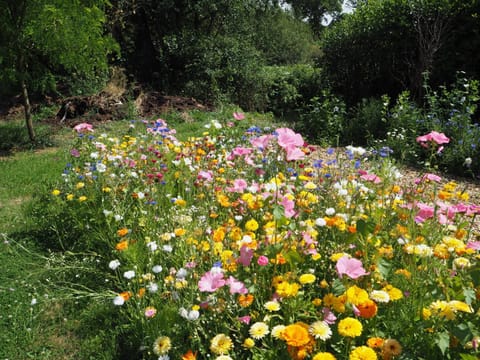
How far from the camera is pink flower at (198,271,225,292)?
1.60 metres

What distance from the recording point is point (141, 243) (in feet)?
8.43

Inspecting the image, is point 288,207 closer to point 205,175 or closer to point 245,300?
point 245,300

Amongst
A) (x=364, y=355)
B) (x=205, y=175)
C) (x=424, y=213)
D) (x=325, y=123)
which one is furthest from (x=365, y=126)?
(x=364, y=355)

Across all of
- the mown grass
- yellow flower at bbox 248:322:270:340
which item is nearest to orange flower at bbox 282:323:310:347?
yellow flower at bbox 248:322:270:340

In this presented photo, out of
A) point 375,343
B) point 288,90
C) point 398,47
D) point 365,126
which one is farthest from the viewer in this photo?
point 288,90

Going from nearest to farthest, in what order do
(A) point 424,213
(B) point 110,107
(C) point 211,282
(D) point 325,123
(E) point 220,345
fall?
1. (E) point 220,345
2. (C) point 211,282
3. (A) point 424,213
4. (D) point 325,123
5. (B) point 110,107

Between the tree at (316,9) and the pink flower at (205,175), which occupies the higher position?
the tree at (316,9)

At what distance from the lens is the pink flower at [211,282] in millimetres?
1601

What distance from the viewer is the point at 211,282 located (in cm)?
163

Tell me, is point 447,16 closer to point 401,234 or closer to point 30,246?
point 401,234

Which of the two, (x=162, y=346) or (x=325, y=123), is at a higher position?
(x=325, y=123)

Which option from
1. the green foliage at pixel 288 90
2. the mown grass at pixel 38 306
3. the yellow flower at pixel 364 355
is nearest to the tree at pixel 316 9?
the green foliage at pixel 288 90

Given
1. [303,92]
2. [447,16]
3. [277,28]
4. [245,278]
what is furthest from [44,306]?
[277,28]

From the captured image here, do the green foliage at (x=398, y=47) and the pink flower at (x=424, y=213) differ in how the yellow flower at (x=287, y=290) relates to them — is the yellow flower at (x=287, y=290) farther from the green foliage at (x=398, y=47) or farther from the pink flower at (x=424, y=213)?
the green foliage at (x=398, y=47)
